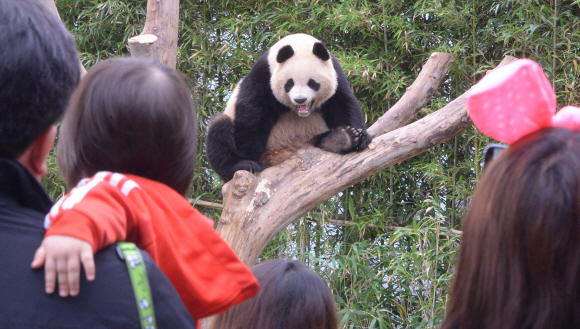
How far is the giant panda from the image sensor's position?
3197 mm

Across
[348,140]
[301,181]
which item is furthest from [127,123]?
[348,140]

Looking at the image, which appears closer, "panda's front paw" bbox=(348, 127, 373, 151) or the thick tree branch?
"panda's front paw" bbox=(348, 127, 373, 151)

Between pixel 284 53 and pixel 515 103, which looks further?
pixel 284 53

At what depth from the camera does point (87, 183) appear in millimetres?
818

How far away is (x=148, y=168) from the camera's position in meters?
0.93

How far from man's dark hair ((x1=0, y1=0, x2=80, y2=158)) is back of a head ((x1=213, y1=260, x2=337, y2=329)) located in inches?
25.9

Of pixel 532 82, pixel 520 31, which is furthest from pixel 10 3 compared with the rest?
pixel 520 31

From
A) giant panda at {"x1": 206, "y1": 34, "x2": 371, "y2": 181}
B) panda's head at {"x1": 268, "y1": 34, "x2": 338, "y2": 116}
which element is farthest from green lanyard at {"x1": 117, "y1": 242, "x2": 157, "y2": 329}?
panda's head at {"x1": 268, "y1": 34, "x2": 338, "y2": 116}

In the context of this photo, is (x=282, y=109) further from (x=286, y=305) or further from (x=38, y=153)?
(x=38, y=153)

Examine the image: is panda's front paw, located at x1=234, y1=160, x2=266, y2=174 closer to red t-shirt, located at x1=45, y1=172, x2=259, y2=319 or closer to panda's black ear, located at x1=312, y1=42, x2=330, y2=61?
panda's black ear, located at x1=312, y1=42, x2=330, y2=61

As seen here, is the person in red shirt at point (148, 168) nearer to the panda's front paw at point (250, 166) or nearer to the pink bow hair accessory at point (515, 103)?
the pink bow hair accessory at point (515, 103)

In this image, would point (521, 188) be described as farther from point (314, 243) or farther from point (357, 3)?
point (357, 3)

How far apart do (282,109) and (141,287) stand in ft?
8.92

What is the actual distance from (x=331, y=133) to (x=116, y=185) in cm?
216
